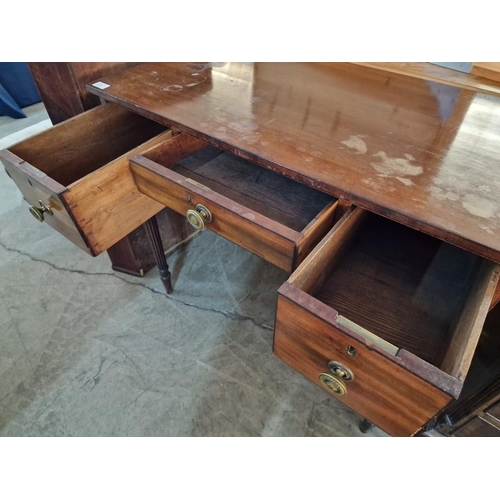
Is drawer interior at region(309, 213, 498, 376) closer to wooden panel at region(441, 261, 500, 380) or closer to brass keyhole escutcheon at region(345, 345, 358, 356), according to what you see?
wooden panel at region(441, 261, 500, 380)

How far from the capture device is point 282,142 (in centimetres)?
76

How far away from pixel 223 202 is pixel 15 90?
2.69 metres

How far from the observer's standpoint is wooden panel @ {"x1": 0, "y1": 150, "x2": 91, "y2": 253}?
76cm

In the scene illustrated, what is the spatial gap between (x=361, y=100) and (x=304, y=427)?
93cm

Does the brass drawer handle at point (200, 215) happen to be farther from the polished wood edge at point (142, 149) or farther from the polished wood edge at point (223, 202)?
the polished wood edge at point (142, 149)

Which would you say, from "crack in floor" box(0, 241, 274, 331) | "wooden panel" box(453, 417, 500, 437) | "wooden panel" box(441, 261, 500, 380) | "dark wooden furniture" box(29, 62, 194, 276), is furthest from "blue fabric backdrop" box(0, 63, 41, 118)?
"wooden panel" box(453, 417, 500, 437)

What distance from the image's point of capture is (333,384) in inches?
24.3

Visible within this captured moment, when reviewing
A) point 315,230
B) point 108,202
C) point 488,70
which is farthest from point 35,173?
point 488,70

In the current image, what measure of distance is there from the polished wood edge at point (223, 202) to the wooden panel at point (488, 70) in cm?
81

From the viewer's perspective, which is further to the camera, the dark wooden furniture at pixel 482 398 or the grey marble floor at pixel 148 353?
the grey marble floor at pixel 148 353

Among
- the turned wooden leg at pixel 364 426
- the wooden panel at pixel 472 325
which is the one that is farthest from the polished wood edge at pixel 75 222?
the turned wooden leg at pixel 364 426

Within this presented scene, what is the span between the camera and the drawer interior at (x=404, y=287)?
0.69 m

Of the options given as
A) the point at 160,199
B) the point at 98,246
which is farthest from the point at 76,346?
the point at 160,199

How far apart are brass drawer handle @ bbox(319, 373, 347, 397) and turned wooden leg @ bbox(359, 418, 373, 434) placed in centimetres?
47
